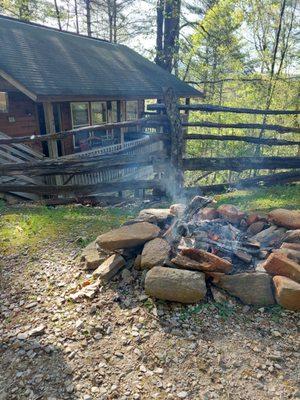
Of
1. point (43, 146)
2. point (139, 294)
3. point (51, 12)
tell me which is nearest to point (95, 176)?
point (43, 146)

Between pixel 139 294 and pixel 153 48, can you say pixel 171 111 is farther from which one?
pixel 153 48

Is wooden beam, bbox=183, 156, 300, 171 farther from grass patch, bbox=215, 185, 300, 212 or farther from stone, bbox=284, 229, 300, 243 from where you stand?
stone, bbox=284, 229, 300, 243

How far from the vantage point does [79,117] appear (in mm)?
13016

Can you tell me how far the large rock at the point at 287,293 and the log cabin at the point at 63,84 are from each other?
23.6 ft

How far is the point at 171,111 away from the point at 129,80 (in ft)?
25.9

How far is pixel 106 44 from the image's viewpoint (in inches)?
675

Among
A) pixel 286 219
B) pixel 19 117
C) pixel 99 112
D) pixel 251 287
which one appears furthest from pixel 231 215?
pixel 99 112

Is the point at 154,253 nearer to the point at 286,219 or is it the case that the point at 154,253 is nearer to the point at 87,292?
the point at 87,292

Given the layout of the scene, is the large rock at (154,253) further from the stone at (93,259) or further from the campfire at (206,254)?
the stone at (93,259)

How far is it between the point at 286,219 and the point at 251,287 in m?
1.33

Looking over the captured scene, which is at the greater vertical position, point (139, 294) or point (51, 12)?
point (51, 12)

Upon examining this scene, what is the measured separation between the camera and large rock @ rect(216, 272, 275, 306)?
3.04m

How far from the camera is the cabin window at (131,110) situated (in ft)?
53.9

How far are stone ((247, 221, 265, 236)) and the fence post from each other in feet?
8.87
